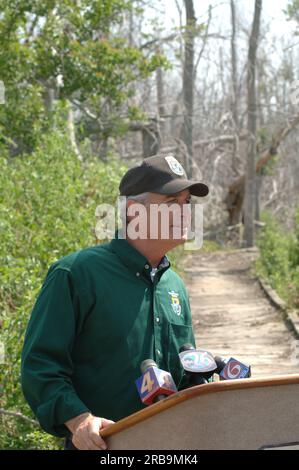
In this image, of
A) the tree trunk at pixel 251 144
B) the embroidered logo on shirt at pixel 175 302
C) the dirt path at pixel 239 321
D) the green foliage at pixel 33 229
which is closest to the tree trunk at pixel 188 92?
the tree trunk at pixel 251 144

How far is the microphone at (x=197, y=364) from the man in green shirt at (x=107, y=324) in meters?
0.17

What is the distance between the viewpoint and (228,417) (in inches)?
88.7

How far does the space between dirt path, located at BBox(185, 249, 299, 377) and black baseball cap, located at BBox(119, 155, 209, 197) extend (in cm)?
588

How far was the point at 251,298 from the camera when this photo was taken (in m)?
15.2

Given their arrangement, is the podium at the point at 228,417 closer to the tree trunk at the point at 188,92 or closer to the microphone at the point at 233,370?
the microphone at the point at 233,370

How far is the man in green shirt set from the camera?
2.63 metres

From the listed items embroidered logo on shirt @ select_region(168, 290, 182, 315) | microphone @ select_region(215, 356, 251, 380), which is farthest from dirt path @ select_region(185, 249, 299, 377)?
microphone @ select_region(215, 356, 251, 380)

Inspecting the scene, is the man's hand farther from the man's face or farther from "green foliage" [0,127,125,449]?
"green foliage" [0,127,125,449]

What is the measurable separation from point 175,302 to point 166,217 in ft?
1.13

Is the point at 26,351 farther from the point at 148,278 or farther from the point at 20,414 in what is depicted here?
the point at 20,414

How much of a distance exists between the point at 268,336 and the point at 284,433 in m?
8.96

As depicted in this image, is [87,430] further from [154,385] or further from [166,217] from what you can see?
[166,217]

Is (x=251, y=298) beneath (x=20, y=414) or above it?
beneath
